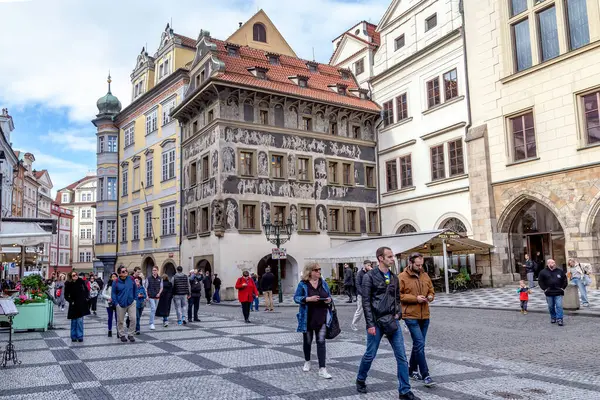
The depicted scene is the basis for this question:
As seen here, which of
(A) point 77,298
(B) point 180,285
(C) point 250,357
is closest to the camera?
(C) point 250,357

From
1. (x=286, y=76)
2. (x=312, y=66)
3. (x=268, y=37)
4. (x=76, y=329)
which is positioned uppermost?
(x=268, y=37)

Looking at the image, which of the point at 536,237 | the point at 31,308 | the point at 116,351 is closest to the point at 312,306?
the point at 116,351

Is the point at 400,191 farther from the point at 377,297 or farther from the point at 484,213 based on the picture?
the point at 377,297

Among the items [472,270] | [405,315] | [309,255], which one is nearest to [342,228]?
[309,255]

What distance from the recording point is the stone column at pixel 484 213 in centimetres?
2716

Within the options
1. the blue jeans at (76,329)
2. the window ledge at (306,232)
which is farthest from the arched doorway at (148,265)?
the blue jeans at (76,329)

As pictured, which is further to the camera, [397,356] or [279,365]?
[279,365]

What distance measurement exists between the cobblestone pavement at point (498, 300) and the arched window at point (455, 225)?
396 cm

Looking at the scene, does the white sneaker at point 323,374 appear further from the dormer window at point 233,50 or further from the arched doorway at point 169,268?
the arched doorway at point 169,268

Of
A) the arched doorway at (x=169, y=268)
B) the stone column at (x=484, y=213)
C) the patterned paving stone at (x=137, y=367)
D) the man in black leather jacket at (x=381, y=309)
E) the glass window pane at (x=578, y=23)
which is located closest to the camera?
the man in black leather jacket at (x=381, y=309)

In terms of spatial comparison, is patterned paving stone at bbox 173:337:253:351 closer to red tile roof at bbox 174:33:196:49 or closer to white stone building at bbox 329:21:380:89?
white stone building at bbox 329:21:380:89

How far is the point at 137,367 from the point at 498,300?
15749 millimetres

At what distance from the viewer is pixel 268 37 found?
41.0 m

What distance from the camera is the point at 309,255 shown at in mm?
33125
